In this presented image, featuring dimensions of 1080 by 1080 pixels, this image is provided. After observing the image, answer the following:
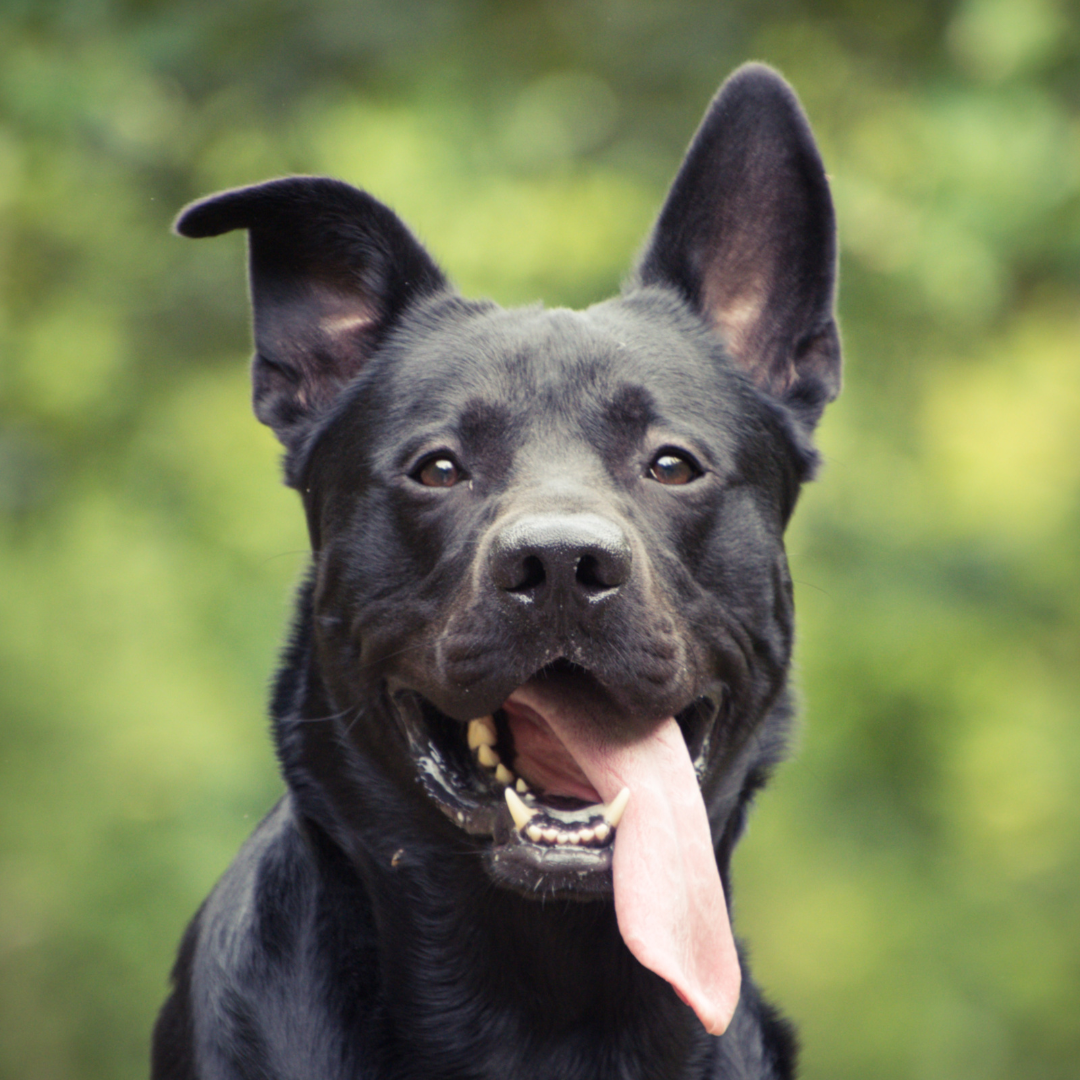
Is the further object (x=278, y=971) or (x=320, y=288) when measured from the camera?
(x=320, y=288)

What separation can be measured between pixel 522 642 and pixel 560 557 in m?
0.17

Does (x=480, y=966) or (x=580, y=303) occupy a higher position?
(x=480, y=966)

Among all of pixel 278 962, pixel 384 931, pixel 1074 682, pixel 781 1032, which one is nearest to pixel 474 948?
pixel 384 931

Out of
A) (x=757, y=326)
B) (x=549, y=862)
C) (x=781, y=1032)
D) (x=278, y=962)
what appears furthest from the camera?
(x=757, y=326)

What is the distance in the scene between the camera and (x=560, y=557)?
2.35 meters

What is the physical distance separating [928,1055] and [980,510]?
277cm

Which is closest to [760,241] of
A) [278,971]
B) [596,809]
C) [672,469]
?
[672,469]

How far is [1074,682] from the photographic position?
7.77 m

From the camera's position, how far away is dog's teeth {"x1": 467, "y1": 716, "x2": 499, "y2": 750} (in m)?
2.66

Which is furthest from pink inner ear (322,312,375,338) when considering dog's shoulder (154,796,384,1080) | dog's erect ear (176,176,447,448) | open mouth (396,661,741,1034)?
dog's shoulder (154,796,384,1080)

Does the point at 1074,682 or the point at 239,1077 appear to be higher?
the point at 239,1077

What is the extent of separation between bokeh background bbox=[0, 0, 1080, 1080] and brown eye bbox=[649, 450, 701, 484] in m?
3.43

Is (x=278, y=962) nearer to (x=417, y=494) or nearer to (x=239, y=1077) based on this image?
(x=239, y=1077)

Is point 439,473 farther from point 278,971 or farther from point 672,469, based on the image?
point 278,971
